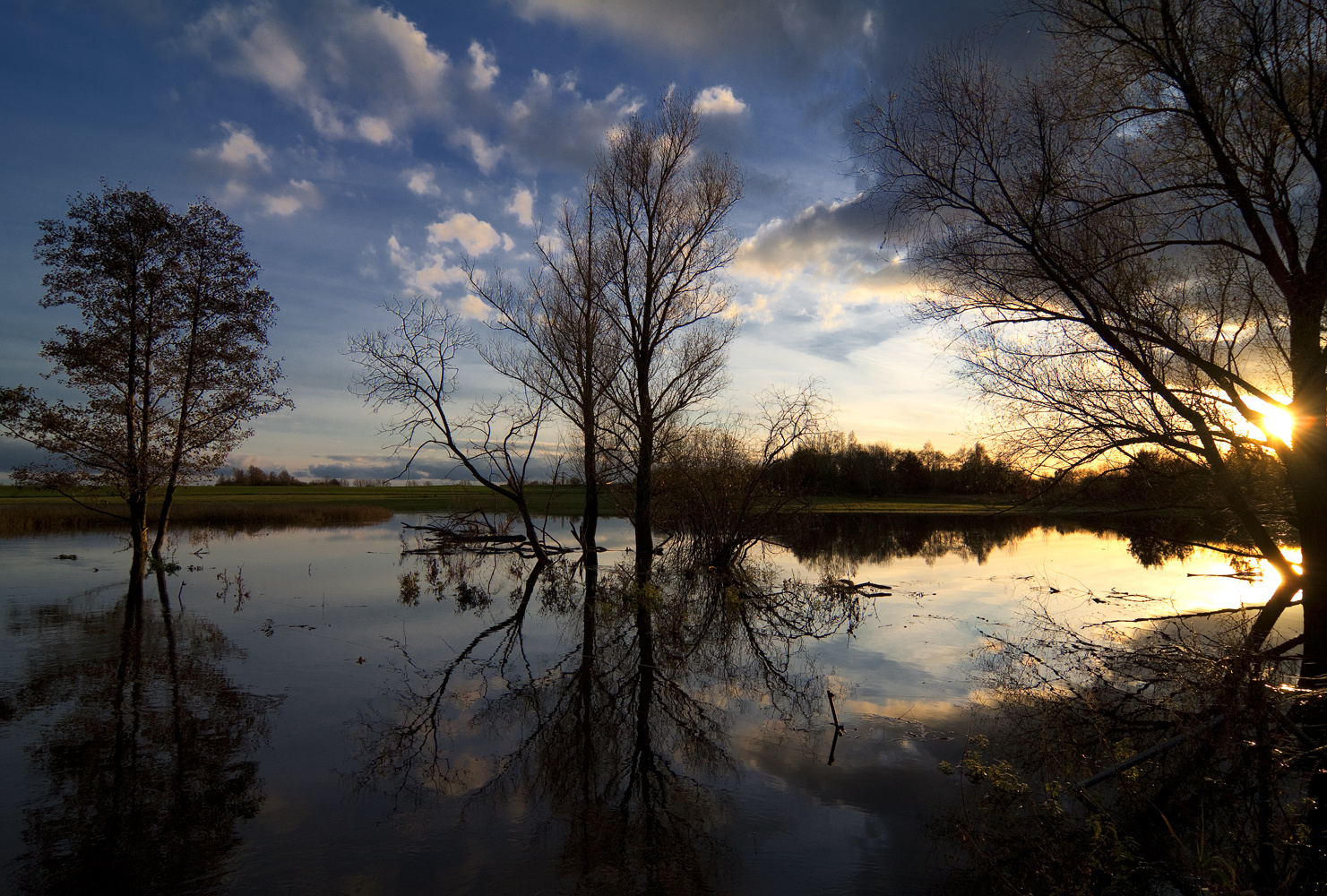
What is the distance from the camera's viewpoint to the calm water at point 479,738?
4.85m

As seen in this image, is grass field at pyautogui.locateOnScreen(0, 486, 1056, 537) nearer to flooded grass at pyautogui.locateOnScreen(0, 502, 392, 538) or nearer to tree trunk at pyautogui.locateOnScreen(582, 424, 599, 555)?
flooded grass at pyautogui.locateOnScreen(0, 502, 392, 538)

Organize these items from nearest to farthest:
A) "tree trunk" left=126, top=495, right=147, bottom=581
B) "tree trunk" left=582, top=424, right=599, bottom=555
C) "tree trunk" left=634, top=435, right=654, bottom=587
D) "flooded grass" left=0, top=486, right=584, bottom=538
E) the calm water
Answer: the calm water → "tree trunk" left=126, top=495, right=147, bottom=581 → "tree trunk" left=634, top=435, right=654, bottom=587 → "tree trunk" left=582, top=424, right=599, bottom=555 → "flooded grass" left=0, top=486, right=584, bottom=538

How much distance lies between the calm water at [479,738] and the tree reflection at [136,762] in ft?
0.09

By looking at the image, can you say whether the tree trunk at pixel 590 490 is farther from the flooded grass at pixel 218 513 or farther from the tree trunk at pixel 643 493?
the tree trunk at pixel 643 493

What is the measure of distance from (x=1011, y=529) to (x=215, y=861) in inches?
1689

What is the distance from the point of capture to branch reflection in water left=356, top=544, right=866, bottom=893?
5.23 metres

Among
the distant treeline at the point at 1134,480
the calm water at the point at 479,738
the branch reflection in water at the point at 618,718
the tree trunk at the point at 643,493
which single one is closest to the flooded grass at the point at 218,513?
the tree trunk at the point at 643,493

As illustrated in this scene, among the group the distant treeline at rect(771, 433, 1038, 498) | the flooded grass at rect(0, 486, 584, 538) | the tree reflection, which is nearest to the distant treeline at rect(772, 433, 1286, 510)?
the distant treeline at rect(771, 433, 1038, 498)

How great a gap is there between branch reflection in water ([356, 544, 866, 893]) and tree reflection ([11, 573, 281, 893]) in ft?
4.11

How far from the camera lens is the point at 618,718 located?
25.7 ft

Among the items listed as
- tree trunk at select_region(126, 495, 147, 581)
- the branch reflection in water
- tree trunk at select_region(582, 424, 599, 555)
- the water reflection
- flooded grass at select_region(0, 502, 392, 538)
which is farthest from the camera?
flooded grass at select_region(0, 502, 392, 538)

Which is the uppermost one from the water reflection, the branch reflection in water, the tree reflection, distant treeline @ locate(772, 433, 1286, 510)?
distant treeline @ locate(772, 433, 1286, 510)

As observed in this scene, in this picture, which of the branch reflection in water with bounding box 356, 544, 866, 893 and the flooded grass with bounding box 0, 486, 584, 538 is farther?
the flooded grass with bounding box 0, 486, 584, 538

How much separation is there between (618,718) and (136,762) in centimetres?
456
